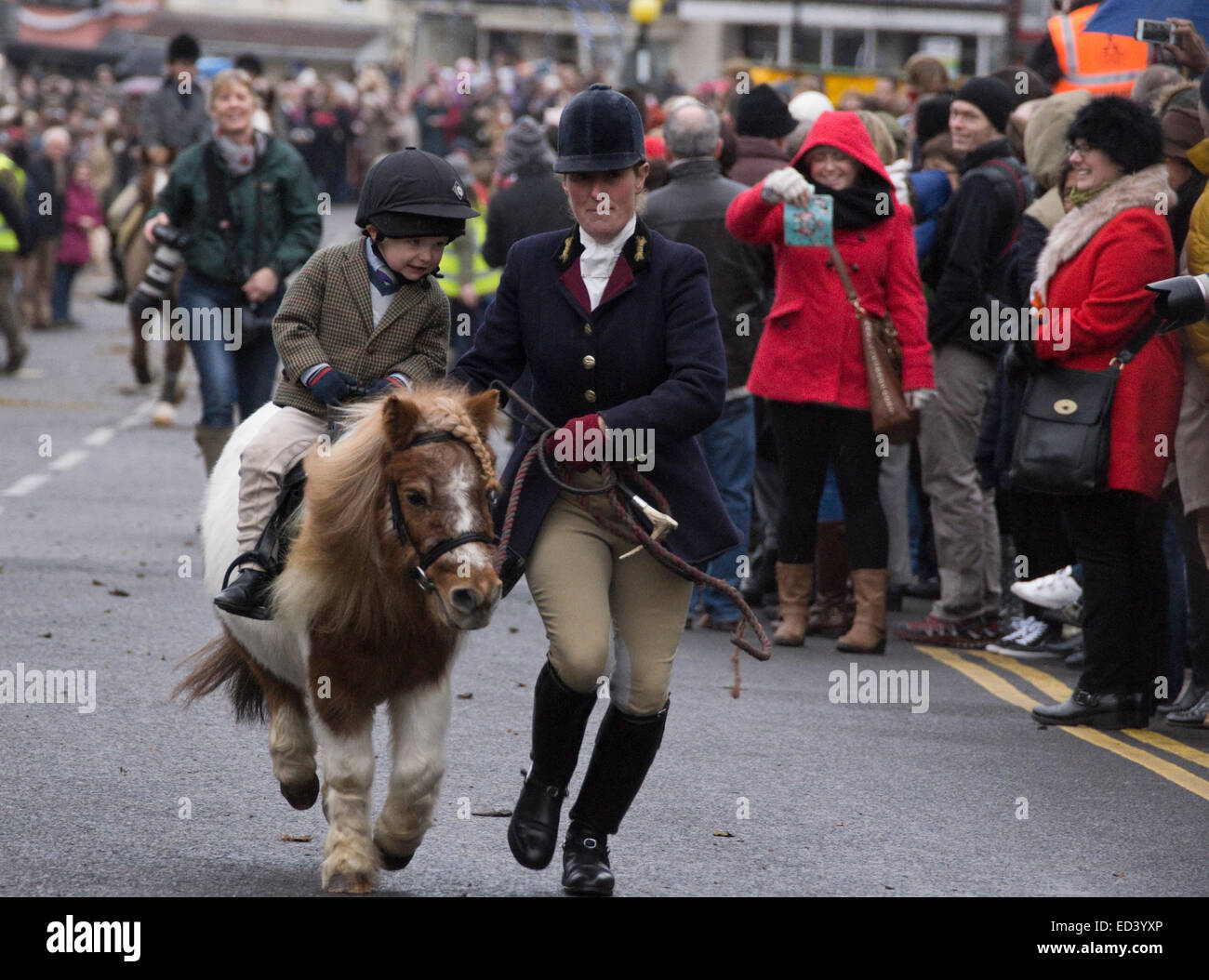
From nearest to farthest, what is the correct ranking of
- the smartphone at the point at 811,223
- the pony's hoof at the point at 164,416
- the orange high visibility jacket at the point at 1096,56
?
the smartphone at the point at 811,223
the orange high visibility jacket at the point at 1096,56
the pony's hoof at the point at 164,416

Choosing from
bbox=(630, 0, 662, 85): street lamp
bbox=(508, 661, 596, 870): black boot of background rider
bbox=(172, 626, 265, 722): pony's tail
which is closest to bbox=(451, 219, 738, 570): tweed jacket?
bbox=(508, 661, 596, 870): black boot of background rider

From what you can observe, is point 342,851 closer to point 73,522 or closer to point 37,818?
point 37,818

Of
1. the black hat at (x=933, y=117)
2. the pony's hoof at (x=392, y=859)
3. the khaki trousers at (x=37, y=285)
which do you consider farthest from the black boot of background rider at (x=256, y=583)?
the khaki trousers at (x=37, y=285)

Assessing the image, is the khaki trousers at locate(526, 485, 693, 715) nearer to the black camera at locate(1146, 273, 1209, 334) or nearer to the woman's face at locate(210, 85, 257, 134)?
the black camera at locate(1146, 273, 1209, 334)

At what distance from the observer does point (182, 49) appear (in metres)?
15.2

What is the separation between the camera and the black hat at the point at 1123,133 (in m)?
8.23

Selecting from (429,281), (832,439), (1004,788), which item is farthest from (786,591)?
(429,281)

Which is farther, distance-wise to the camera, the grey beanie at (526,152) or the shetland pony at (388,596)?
the grey beanie at (526,152)

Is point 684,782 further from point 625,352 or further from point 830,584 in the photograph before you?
point 830,584

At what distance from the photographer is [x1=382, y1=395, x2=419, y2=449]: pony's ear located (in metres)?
5.20

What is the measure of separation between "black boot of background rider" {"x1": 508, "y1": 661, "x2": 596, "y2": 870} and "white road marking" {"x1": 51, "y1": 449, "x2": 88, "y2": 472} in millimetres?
10648

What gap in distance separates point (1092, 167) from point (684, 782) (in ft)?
10.1

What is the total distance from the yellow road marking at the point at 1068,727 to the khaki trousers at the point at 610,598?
2634mm

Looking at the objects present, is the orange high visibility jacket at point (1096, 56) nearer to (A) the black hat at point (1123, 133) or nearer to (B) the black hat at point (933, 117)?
(B) the black hat at point (933, 117)
